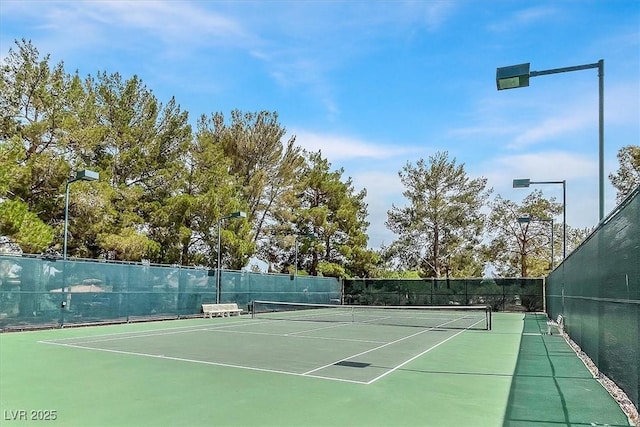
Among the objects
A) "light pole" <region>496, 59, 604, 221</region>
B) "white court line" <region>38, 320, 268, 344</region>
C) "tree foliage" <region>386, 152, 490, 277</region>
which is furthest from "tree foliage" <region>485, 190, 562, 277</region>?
"light pole" <region>496, 59, 604, 221</region>

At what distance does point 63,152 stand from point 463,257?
2818cm

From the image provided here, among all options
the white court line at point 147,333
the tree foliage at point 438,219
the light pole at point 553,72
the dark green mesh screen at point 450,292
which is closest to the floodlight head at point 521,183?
the light pole at point 553,72

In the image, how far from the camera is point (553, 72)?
7965mm

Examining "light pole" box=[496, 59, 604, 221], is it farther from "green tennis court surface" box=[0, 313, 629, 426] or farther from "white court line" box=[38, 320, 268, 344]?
"white court line" box=[38, 320, 268, 344]

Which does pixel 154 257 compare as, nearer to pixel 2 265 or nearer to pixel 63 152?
pixel 63 152

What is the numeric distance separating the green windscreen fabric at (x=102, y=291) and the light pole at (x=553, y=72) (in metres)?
12.8

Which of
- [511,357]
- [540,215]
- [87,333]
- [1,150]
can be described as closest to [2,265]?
[87,333]

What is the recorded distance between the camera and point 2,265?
44.3ft

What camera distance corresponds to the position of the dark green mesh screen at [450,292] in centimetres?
2873

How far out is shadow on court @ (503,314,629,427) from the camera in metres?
5.23

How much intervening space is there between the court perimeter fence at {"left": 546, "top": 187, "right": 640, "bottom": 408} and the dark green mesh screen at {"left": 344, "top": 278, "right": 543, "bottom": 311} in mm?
20384

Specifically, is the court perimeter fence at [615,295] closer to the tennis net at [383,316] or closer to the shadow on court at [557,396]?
Answer: the shadow on court at [557,396]

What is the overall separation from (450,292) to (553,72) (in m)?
24.3

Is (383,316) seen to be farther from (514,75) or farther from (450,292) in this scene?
(514,75)
